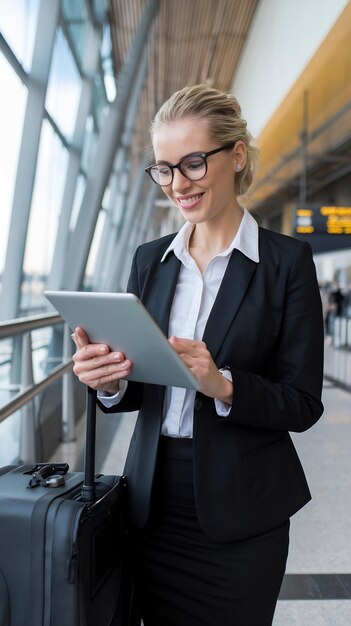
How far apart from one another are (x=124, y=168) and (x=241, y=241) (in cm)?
1548

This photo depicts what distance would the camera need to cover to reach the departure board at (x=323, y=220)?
374 inches

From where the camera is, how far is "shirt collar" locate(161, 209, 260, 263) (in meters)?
1.32

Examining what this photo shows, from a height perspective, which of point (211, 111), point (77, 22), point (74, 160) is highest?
point (77, 22)

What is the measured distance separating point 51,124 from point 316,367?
21.8 ft

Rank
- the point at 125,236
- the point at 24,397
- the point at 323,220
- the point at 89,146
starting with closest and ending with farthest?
1. the point at 24,397
2. the point at 323,220
3. the point at 89,146
4. the point at 125,236

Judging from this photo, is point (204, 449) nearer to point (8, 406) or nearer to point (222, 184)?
point (222, 184)

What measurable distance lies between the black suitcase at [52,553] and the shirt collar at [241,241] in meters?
0.51

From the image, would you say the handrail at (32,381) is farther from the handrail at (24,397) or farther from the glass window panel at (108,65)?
the glass window panel at (108,65)

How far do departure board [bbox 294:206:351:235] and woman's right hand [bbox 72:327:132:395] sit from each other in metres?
8.94

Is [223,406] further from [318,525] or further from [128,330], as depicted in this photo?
[318,525]

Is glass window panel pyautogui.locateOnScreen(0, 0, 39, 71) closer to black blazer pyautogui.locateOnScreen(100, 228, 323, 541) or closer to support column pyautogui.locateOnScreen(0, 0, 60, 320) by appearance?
support column pyautogui.locateOnScreen(0, 0, 60, 320)

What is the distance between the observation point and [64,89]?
7680mm

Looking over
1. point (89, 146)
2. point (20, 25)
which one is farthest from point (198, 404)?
point (89, 146)

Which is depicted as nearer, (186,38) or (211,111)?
(211,111)
